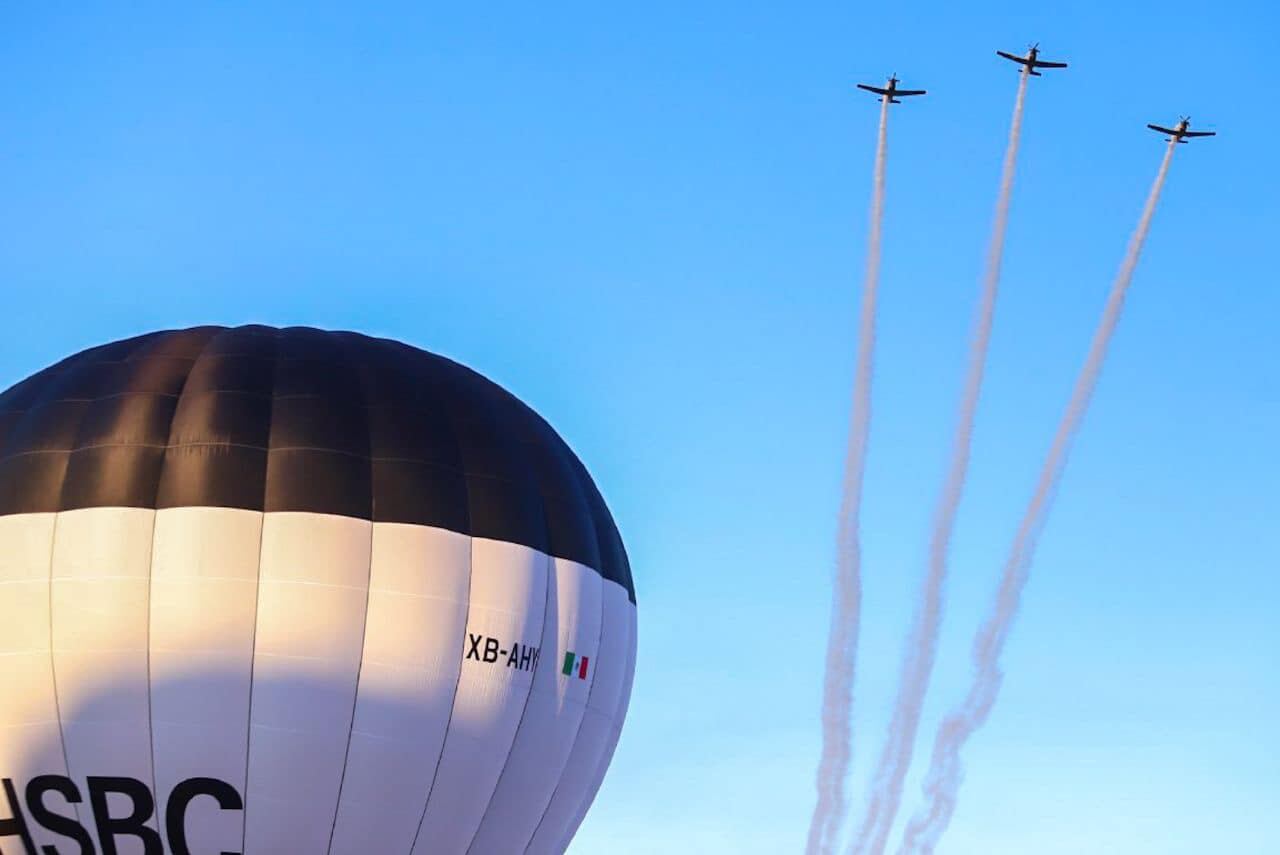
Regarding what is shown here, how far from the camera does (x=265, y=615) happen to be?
3572 cm

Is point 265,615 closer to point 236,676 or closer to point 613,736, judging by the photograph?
point 236,676

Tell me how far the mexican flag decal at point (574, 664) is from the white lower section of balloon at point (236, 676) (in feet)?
6.30

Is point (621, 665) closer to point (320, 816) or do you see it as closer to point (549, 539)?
point (549, 539)

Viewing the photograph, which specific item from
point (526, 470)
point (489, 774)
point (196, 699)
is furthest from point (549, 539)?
point (196, 699)

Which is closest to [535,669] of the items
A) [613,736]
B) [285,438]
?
[613,736]

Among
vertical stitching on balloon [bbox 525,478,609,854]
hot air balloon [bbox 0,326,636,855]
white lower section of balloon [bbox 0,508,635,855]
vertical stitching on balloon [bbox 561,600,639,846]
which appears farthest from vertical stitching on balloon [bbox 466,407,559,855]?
vertical stitching on balloon [bbox 561,600,639,846]

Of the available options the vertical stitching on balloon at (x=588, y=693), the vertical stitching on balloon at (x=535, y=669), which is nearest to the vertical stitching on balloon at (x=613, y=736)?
the vertical stitching on balloon at (x=588, y=693)

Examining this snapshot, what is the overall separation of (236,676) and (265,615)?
0.96 m

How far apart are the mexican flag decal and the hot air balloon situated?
0.10 metres

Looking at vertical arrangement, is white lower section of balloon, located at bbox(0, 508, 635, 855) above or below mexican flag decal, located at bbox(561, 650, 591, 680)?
below

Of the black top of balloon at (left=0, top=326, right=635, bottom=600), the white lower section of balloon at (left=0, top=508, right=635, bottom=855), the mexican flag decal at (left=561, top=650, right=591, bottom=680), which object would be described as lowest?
the white lower section of balloon at (left=0, top=508, right=635, bottom=855)

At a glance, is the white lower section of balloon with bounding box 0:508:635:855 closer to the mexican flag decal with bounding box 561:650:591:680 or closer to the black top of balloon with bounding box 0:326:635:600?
the black top of balloon with bounding box 0:326:635:600

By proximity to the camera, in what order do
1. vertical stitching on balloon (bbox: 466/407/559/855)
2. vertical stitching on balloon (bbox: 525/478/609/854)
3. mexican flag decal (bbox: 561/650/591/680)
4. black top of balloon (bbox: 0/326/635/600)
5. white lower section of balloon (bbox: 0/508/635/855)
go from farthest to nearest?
vertical stitching on balloon (bbox: 525/478/609/854) → mexican flag decal (bbox: 561/650/591/680) → vertical stitching on balloon (bbox: 466/407/559/855) → black top of balloon (bbox: 0/326/635/600) → white lower section of balloon (bbox: 0/508/635/855)

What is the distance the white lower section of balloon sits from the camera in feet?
116
